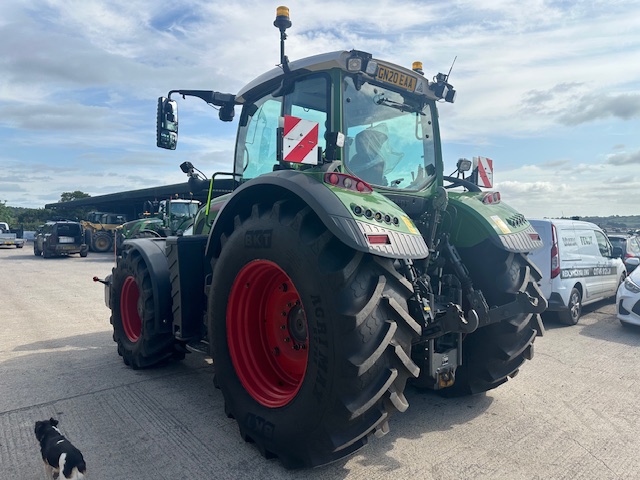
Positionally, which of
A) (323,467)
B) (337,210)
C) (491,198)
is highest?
(491,198)

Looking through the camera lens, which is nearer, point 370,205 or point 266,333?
point 370,205

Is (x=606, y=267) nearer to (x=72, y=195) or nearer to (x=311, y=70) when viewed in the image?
(x=311, y=70)

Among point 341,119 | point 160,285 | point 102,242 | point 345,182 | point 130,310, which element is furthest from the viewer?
point 102,242

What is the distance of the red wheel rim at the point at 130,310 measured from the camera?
496cm

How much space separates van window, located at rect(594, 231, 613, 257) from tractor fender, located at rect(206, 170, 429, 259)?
7.92 meters

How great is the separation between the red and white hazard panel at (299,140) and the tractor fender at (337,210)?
12 centimetres

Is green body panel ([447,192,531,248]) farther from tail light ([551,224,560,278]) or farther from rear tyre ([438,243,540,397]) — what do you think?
tail light ([551,224,560,278])

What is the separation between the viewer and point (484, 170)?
15.2ft

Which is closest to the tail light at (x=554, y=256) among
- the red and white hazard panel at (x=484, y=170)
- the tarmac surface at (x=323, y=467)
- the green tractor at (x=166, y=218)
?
the tarmac surface at (x=323, y=467)

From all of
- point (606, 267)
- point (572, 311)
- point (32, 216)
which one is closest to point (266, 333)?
point (572, 311)

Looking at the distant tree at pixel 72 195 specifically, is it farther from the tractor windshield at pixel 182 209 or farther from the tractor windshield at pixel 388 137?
the tractor windshield at pixel 388 137

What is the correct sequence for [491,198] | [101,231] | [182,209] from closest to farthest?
[491,198] → [182,209] → [101,231]

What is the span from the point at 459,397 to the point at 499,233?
1485 millimetres

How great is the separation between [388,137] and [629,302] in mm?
5840
